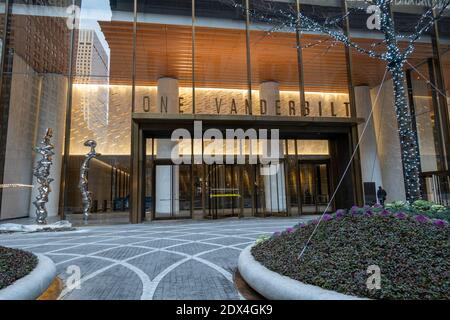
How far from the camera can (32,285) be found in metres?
3.90

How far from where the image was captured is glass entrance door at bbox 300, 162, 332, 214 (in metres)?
17.6

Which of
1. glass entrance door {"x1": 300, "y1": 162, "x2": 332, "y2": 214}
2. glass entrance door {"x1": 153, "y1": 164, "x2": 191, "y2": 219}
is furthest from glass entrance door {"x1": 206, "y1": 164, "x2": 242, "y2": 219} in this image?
glass entrance door {"x1": 300, "y1": 162, "x2": 332, "y2": 214}

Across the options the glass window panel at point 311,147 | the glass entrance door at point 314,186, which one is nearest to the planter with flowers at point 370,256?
the glass entrance door at point 314,186

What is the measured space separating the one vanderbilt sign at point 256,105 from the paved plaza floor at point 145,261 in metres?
7.12

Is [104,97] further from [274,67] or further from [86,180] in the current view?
[274,67]

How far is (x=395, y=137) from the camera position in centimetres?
2055

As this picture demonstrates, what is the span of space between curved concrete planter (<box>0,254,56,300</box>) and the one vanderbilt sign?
11.4 m

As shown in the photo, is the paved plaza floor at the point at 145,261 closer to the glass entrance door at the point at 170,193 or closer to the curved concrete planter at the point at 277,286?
the curved concrete planter at the point at 277,286

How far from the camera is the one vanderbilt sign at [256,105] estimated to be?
15.7 meters

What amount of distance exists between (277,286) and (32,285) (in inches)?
114

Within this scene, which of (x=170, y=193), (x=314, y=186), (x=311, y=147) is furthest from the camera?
(x=314, y=186)

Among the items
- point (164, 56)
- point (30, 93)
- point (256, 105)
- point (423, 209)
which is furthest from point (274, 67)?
point (30, 93)
